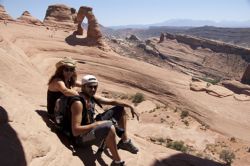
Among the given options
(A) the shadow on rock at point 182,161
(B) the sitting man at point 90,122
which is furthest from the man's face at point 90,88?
(A) the shadow on rock at point 182,161

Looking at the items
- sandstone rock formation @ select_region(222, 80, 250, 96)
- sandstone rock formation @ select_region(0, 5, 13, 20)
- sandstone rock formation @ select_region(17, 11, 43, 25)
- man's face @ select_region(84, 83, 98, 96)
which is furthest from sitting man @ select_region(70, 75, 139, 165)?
sandstone rock formation @ select_region(222, 80, 250, 96)

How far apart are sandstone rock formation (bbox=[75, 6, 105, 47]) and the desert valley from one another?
18 mm

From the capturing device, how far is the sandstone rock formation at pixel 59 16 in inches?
1559

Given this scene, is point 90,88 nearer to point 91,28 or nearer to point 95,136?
point 95,136

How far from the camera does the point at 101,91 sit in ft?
90.1

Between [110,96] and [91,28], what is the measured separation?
981 centimetres

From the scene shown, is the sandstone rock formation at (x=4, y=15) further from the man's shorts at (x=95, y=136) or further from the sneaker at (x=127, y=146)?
the man's shorts at (x=95, y=136)

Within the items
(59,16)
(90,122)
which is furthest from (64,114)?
(59,16)

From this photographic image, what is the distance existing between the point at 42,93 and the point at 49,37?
76.0ft

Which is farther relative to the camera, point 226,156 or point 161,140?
point 161,140

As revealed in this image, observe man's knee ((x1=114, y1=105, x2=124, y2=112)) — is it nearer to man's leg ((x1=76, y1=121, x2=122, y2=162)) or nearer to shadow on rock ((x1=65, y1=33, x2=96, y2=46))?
man's leg ((x1=76, y1=121, x2=122, y2=162))

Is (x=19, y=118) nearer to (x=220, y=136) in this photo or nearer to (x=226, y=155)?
(x=226, y=155)

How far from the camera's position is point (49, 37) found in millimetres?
32469

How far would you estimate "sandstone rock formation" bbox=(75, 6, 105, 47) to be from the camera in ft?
110
